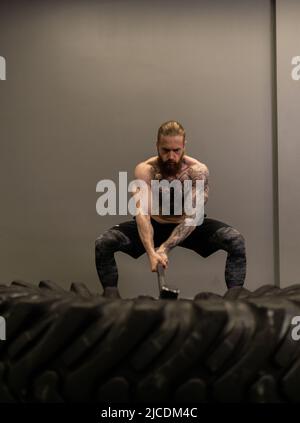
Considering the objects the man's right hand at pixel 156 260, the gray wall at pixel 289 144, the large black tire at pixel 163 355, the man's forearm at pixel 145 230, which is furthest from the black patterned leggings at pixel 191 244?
the large black tire at pixel 163 355

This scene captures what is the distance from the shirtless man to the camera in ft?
4.51

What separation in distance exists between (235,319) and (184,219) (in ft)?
3.04

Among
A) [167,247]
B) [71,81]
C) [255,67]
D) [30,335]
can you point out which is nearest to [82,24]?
[71,81]

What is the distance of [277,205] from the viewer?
2.02 metres

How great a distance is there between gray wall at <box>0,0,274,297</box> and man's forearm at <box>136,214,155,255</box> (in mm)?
783

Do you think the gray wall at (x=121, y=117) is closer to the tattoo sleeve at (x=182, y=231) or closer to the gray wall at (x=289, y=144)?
the gray wall at (x=289, y=144)

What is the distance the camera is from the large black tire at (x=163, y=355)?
1.46 feet

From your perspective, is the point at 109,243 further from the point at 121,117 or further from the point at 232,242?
the point at 121,117

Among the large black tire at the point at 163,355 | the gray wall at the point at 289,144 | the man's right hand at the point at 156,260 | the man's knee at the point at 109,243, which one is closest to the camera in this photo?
the large black tire at the point at 163,355

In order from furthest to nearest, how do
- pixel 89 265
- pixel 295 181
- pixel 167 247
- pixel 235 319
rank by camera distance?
pixel 89 265 → pixel 295 181 → pixel 167 247 → pixel 235 319

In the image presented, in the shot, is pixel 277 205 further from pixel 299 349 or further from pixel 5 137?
pixel 299 349

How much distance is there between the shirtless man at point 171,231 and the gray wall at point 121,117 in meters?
0.65

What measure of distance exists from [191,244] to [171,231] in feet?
0.26

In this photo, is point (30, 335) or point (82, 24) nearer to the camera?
point (30, 335)
